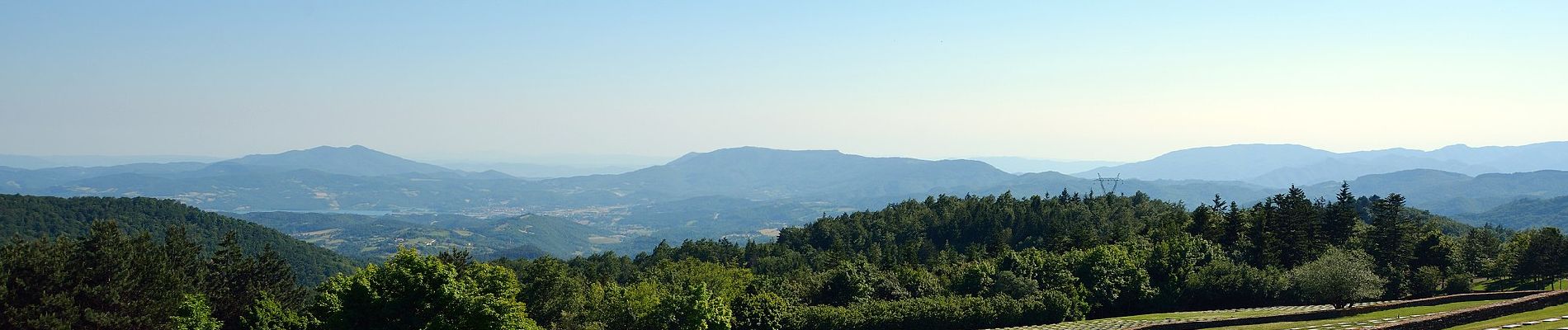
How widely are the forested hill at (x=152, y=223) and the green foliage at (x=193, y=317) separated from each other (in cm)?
13062

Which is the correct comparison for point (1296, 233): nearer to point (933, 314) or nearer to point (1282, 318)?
point (1282, 318)

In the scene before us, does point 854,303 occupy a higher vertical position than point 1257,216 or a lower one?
lower

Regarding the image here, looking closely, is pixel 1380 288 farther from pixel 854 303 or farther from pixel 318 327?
pixel 318 327

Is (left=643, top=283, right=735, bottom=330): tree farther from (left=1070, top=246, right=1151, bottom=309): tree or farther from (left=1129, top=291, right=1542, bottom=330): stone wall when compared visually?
(left=1070, top=246, right=1151, bottom=309): tree

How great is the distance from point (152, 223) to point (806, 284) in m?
175

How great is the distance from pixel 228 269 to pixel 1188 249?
234 ft

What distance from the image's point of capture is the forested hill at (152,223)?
158875 mm

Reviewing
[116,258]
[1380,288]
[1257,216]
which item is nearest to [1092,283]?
[1380,288]

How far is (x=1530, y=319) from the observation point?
27109 mm

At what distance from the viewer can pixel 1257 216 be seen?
74.9 m

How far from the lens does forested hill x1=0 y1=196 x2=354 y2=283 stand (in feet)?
521

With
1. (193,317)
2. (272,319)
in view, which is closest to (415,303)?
(272,319)

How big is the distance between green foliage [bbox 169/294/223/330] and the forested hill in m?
131

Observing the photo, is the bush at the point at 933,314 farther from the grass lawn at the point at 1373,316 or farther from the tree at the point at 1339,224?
the tree at the point at 1339,224
